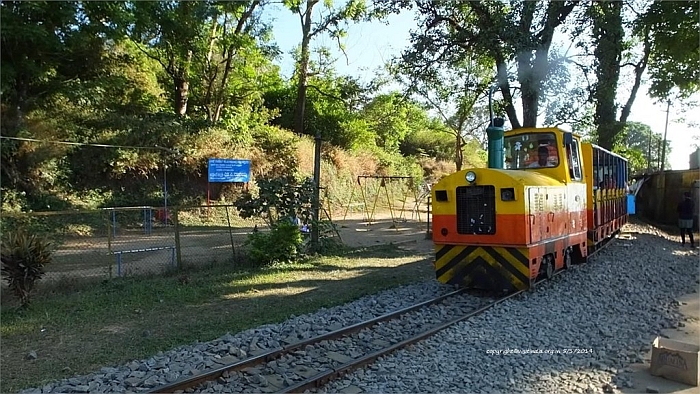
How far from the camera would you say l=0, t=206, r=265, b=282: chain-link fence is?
988cm

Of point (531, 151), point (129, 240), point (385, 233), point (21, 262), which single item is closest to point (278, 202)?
point (21, 262)

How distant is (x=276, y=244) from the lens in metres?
11.0

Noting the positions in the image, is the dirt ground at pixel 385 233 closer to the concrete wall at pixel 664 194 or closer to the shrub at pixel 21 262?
the shrub at pixel 21 262

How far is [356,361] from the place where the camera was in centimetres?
505

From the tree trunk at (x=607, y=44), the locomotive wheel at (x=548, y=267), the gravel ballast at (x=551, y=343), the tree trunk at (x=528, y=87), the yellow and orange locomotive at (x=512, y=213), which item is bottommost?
the gravel ballast at (x=551, y=343)

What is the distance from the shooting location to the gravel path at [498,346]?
15.3ft

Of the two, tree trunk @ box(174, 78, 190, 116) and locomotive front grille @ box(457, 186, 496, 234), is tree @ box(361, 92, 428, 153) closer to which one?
tree trunk @ box(174, 78, 190, 116)

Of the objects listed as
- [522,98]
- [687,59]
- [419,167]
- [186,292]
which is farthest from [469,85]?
[419,167]

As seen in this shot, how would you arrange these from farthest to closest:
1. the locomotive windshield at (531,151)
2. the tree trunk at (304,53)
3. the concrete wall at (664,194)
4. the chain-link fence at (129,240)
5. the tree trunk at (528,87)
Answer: the tree trunk at (304,53) < the concrete wall at (664,194) < the tree trunk at (528,87) < the chain-link fence at (129,240) < the locomotive windshield at (531,151)

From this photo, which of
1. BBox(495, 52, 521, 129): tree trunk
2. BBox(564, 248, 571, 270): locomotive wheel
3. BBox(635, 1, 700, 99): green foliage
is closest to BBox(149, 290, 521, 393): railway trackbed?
BBox(564, 248, 571, 270): locomotive wheel

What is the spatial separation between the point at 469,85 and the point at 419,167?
2000 centimetres

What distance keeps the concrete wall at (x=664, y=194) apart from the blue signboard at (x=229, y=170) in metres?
17.5

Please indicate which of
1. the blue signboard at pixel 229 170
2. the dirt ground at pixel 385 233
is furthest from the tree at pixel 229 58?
the dirt ground at pixel 385 233

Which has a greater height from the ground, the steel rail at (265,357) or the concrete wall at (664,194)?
the concrete wall at (664,194)
